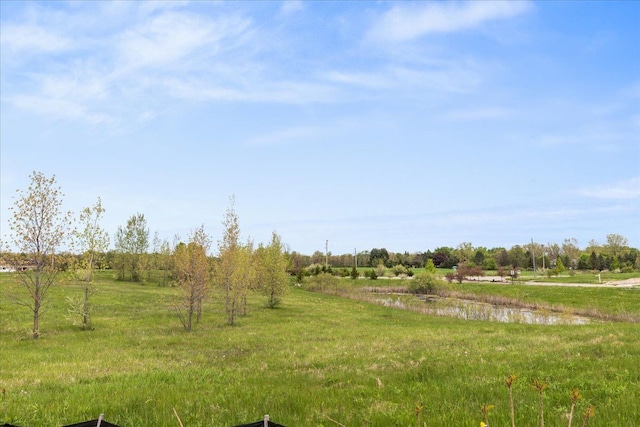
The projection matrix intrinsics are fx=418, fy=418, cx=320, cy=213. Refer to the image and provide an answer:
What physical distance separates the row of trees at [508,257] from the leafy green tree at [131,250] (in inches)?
1646

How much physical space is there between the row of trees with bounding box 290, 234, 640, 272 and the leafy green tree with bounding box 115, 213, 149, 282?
4182 cm

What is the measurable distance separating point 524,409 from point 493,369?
3715 mm

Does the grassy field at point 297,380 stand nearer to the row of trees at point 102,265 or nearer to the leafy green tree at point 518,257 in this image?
the row of trees at point 102,265

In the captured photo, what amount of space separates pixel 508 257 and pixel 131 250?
396 ft

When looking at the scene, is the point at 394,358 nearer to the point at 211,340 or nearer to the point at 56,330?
the point at 211,340

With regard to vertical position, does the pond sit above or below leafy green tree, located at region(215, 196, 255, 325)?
below

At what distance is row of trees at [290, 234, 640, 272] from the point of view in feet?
393

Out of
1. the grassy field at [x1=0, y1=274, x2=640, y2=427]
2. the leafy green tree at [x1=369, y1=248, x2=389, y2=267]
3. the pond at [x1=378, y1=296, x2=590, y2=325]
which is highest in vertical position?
the leafy green tree at [x1=369, y1=248, x2=389, y2=267]

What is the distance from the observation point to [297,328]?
25172 mm

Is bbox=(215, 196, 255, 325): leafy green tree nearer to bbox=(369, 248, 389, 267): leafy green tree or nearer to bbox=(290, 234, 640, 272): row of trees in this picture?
bbox=(290, 234, 640, 272): row of trees

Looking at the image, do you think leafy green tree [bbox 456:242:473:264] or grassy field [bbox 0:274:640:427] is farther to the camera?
leafy green tree [bbox 456:242:473:264]

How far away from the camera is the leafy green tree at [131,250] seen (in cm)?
6844

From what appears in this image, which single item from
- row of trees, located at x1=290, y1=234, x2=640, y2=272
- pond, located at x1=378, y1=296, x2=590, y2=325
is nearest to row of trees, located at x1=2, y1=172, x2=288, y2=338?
pond, located at x1=378, y1=296, x2=590, y2=325

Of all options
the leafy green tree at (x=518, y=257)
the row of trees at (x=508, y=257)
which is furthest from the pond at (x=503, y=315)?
the leafy green tree at (x=518, y=257)
